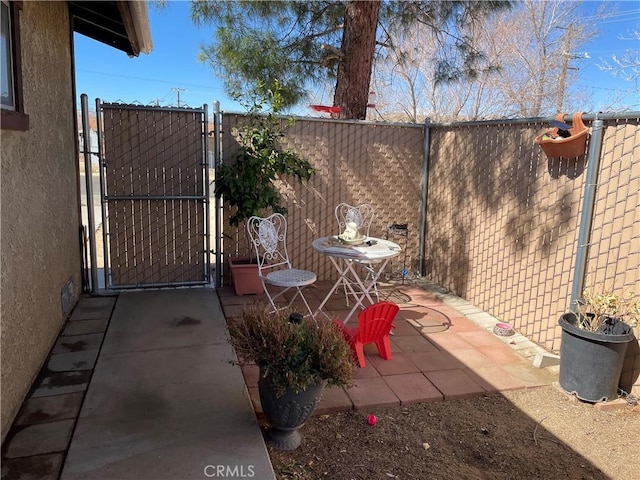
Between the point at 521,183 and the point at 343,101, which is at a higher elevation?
the point at 343,101

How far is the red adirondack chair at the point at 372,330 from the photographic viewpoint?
321 centimetres

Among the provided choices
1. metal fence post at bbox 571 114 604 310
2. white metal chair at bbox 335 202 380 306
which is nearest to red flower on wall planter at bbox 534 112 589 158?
metal fence post at bbox 571 114 604 310

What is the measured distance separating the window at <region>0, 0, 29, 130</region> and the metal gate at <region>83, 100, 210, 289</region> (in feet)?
6.46

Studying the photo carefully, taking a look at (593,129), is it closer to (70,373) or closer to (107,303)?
(70,373)

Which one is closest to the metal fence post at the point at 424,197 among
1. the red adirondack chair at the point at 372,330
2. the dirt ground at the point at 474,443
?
the red adirondack chair at the point at 372,330

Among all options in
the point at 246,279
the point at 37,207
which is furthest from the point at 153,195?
the point at 37,207

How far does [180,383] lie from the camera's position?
2900mm

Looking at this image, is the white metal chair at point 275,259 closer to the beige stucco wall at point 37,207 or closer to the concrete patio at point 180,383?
the concrete patio at point 180,383

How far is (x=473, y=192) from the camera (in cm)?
468

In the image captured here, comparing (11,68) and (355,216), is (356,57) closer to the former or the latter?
(355,216)

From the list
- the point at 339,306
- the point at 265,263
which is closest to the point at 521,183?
the point at 339,306

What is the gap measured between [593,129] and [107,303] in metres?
4.33

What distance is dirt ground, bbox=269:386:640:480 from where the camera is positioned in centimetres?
226

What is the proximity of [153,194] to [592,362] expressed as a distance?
412 centimetres
